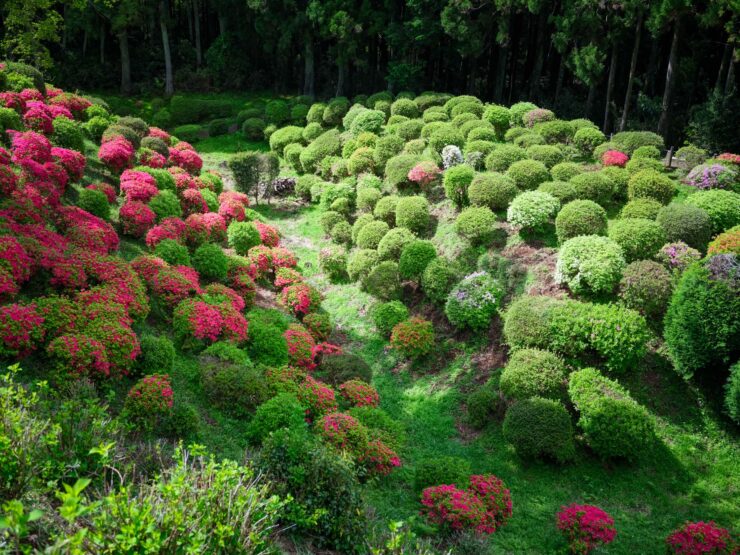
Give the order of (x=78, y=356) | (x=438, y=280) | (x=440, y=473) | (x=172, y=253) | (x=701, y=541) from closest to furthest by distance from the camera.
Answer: (x=701, y=541) < (x=78, y=356) < (x=440, y=473) < (x=172, y=253) < (x=438, y=280)

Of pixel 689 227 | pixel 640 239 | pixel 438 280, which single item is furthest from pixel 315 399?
pixel 689 227

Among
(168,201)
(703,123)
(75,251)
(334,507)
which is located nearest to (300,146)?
(168,201)

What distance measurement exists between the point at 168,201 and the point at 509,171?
447 inches

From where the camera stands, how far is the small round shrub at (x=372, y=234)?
18328mm

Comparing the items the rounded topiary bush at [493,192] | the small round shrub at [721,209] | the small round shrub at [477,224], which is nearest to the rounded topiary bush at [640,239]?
the small round shrub at [721,209]

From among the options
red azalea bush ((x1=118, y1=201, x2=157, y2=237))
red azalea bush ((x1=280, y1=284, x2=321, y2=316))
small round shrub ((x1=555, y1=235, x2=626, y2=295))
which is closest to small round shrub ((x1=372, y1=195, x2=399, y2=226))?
red azalea bush ((x1=280, y1=284, x2=321, y2=316))

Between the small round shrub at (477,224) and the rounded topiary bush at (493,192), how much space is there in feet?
1.63

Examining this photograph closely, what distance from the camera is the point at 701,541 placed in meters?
7.96

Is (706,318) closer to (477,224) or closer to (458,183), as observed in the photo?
(477,224)

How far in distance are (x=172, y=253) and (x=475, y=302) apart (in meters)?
8.35

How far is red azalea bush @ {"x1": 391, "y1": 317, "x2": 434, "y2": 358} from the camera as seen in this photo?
14.1 metres

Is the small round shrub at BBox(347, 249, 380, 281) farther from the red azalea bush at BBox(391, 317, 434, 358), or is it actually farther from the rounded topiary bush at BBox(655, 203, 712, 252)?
the rounded topiary bush at BBox(655, 203, 712, 252)

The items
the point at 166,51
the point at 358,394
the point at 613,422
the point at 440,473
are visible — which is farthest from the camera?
the point at 166,51

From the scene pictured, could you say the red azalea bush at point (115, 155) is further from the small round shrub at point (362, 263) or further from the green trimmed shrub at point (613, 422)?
the green trimmed shrub at point (613, 422)
